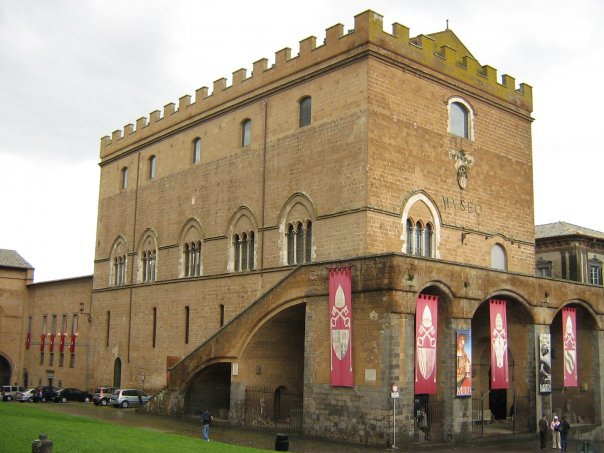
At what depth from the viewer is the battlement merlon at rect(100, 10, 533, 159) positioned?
3069 centimetres

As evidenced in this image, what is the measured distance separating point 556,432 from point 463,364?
4421 millimetres

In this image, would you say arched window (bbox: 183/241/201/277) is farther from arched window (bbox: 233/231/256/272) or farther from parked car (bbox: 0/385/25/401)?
parked car (bbox: 0/385/25/401)

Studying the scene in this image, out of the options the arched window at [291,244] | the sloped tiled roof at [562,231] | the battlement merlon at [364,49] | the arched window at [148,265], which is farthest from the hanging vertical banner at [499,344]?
the sloped tiled roof at [562,231]

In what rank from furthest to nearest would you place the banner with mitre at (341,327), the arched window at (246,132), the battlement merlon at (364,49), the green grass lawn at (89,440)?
the arched window at (246,132) < the battlement merlon at (364,49) < the banner with mitre at (341,327) < the green grass lawn at (89,440)

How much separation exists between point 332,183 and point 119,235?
20435 millimetres

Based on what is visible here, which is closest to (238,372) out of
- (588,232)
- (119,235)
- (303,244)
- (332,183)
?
(303,244)

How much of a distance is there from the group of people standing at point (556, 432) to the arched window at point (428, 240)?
26.5 ft

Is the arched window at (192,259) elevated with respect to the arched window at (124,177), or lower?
lower

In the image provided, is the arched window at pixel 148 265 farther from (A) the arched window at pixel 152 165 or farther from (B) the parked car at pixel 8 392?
(B) the parked car at pixel 8 392

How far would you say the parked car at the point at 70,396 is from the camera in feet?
141

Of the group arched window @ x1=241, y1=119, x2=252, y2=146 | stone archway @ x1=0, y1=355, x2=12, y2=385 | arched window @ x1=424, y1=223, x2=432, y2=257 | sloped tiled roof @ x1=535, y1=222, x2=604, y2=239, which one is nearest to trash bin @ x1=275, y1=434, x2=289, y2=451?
arched window @ x1=424, y1=223, x2=432, y2=257

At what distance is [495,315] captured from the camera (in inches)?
1120

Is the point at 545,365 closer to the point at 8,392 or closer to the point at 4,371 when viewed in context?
the point at 8,392

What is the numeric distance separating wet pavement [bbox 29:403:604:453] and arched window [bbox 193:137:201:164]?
45.3ft
